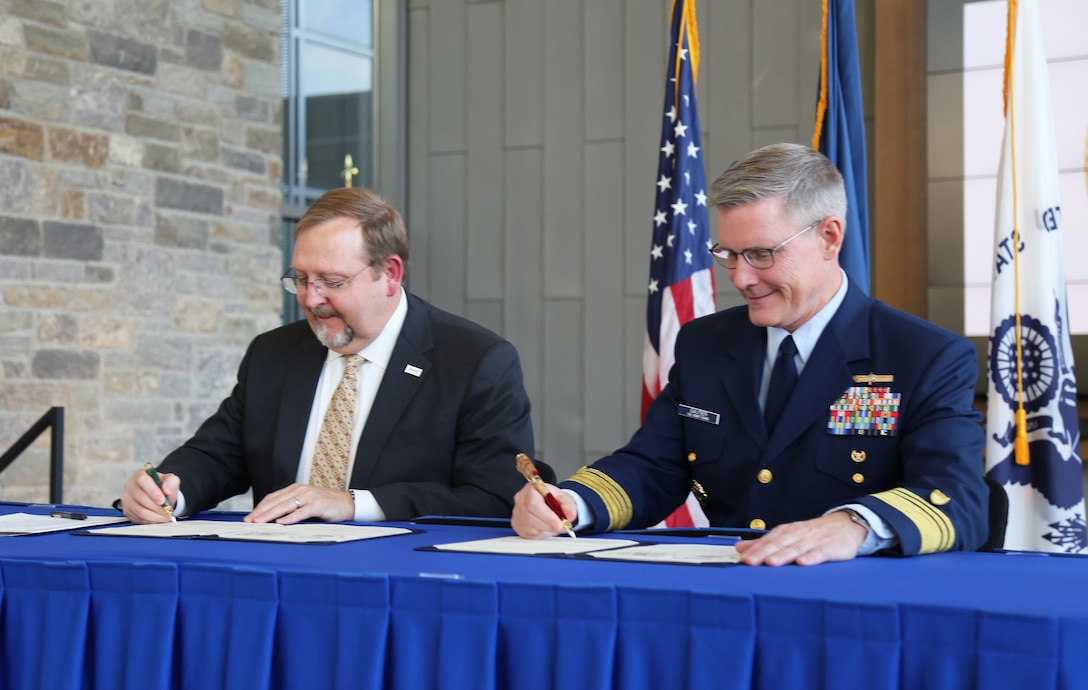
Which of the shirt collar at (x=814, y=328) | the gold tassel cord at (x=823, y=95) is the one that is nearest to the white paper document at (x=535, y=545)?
the shirt collar at (x=814, y=328)

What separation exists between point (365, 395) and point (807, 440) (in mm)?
1009

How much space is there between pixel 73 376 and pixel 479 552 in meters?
4.01

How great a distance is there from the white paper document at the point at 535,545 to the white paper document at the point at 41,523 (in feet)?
2.40

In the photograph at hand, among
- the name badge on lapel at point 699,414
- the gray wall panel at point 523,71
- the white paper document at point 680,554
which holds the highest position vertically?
the gray wall panel at point 523,71

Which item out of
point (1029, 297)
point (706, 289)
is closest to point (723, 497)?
point (1029, 297)

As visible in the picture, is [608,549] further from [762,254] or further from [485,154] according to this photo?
[485,154]

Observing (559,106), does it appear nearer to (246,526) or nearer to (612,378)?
(612,378)

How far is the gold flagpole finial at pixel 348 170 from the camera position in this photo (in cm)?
627

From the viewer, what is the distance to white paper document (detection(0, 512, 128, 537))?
2023 mm

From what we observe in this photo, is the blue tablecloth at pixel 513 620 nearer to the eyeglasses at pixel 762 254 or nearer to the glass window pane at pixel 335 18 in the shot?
the eyeglasses at pixel 762 254

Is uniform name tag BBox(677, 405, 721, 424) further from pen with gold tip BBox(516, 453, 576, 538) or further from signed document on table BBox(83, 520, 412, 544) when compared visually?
signed document on table BBox(83, 520, 412, 544)

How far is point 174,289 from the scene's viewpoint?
5.57 m

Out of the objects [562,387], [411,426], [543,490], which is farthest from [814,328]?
[562,387]

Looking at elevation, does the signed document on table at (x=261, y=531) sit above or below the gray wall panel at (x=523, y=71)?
below
